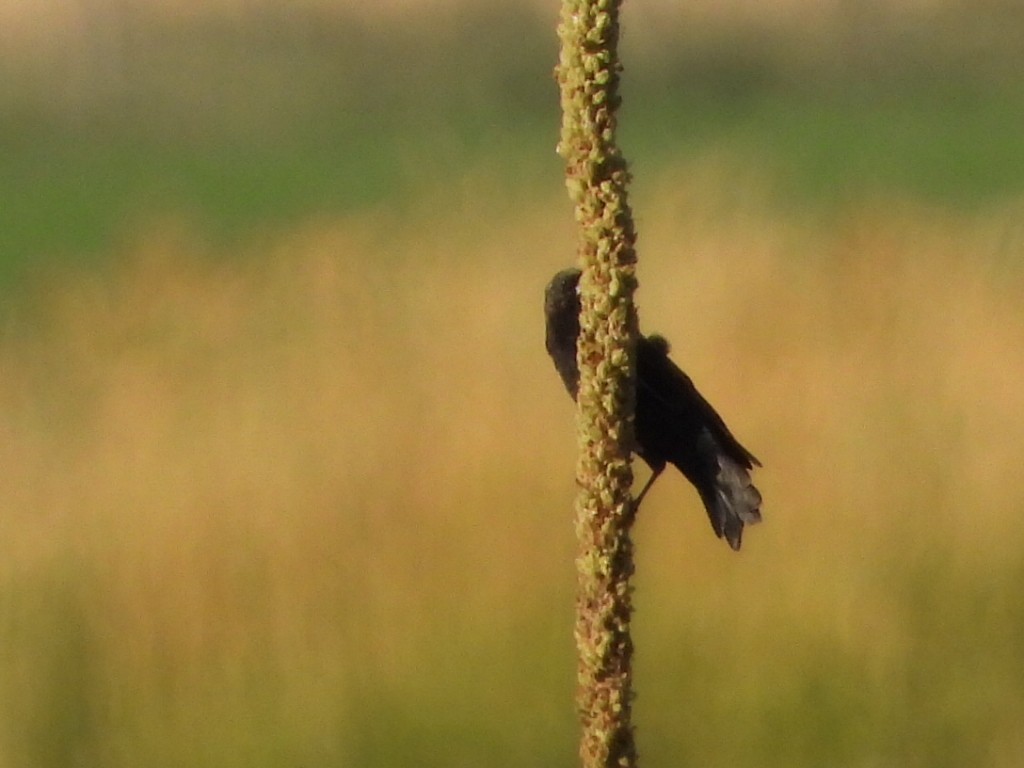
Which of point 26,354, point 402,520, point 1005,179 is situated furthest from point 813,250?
point 1005,179

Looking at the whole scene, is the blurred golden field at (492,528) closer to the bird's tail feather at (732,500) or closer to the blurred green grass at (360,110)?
the bird's tail feather at (732,500)

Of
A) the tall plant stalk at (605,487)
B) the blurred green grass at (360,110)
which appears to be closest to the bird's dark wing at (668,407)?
the tall plant stalk at (605,487)

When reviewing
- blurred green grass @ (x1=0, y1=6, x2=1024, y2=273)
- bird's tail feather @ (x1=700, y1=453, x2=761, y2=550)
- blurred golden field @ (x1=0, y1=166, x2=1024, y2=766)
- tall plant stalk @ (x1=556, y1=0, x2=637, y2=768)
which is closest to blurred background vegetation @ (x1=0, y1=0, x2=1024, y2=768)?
blurred golden field @ (x1=0, y1=166, x2=1024, y2=766)

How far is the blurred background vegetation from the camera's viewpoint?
3447 millimetres

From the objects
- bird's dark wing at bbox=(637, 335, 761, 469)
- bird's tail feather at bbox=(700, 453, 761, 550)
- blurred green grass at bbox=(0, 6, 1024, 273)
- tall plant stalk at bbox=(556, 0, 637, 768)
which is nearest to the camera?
tall plant stalk at bbox=(556, 0, 637, 768)

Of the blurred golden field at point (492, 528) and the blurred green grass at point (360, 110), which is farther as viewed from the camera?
the blurred green grass at point (360, 110)

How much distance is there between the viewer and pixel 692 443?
211 cm

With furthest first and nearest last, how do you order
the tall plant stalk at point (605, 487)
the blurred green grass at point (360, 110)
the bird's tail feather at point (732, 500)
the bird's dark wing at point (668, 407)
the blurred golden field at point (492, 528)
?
1. the blurred green grass at point (360, 110)
2. the blurred golden field at point (492, 528)
3. the bird's dark wing at point (668, 407)
4. the bird's tail feather at point (732, 500)
5. the tall plant stalk at point (605, 487)

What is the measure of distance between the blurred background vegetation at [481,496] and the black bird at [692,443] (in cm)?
126

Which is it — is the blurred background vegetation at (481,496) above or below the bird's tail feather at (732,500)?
below

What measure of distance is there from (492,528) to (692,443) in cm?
154

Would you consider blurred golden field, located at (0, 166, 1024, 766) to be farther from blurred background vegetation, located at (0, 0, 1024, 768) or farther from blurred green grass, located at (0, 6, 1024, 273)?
blurred green grass, located at (0, 6, 1024, 273)

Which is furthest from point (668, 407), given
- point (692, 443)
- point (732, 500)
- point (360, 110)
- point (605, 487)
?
point (360, 110)

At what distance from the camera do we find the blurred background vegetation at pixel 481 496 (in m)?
3.45
